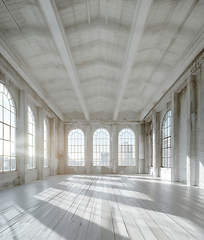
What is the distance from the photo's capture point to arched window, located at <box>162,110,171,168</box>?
38.8 ft

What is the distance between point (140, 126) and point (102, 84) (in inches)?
267

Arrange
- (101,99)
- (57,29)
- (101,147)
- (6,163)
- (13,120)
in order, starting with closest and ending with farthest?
(57,29), (6,163), (13,120), (101,99), (101,147)

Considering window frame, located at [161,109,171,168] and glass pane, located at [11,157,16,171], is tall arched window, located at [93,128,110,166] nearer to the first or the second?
window frame, located at [161,109,171,168]

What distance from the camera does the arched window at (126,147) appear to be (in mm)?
17281

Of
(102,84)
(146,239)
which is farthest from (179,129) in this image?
(146,239)

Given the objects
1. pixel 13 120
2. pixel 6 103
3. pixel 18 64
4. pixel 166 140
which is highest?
pixel 18 64

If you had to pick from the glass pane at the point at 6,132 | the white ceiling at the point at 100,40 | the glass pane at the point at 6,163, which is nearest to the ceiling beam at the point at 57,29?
the white ceiling at the point at 100,40

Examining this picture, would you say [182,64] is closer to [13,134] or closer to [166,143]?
[166,143]

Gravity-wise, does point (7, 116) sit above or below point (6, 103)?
below

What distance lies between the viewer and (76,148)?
17500mm

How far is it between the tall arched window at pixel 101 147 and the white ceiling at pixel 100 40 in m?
6.88

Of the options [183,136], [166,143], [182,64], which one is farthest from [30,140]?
[182,64]

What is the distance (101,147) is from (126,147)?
2125 millimetres

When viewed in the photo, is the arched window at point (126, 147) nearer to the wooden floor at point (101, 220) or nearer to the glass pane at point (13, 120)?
the glass pane at point (13, 120)
